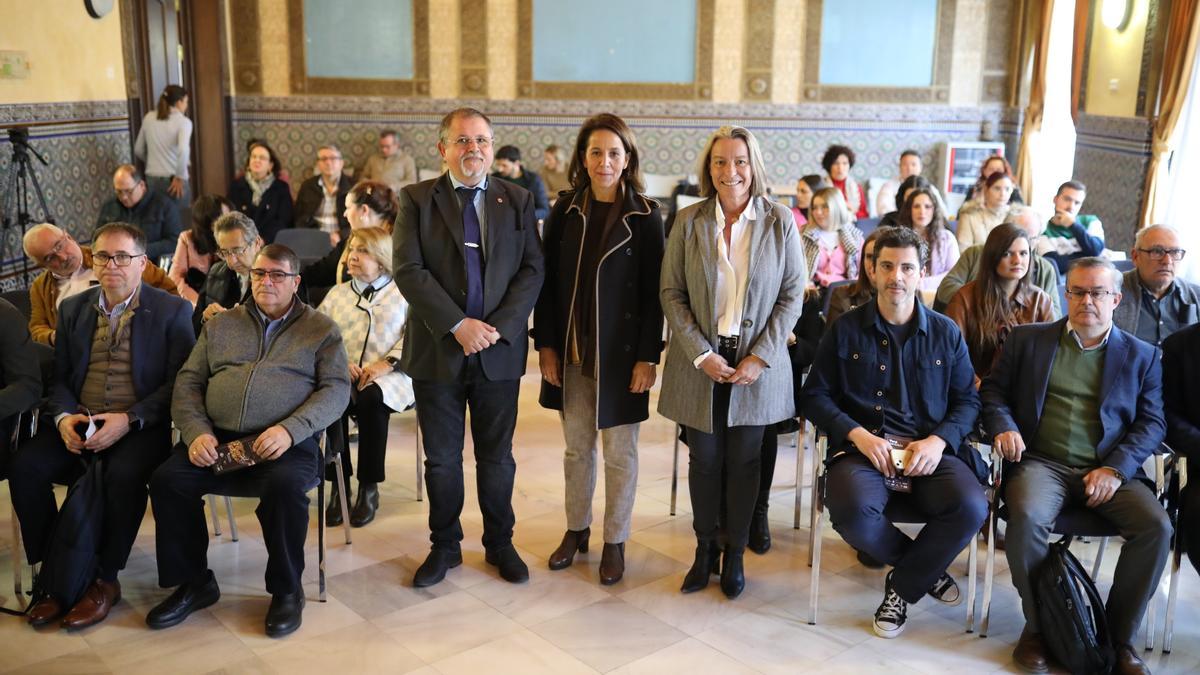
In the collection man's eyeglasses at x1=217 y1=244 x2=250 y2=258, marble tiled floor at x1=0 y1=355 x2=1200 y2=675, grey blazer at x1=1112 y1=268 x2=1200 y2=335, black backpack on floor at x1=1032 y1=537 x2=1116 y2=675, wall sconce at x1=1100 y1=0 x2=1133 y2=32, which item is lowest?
marble tiled floor at x1=0 y1=355 x2=1200 y2=675

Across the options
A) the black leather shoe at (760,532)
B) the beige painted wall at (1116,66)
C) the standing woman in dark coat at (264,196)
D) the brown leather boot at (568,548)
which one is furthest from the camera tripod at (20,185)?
the beige painted wall at (1116,66)

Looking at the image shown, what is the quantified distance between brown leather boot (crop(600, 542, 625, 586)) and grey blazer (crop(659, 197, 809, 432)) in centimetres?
55

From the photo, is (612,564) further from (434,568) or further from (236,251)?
(236,251)

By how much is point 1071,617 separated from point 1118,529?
0.30 m

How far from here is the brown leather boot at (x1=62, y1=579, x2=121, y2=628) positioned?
329 cm

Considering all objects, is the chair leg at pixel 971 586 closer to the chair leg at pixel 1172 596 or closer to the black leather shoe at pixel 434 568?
the chair leg at pixel 1172 596

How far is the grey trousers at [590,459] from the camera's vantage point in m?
3.56

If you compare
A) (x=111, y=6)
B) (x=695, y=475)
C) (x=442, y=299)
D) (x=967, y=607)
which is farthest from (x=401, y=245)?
(x=111, y=6)

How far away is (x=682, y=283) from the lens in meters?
3.43

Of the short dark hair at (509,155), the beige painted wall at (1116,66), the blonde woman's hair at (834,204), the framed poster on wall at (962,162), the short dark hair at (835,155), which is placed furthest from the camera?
the framed poster on wall at (962,162)

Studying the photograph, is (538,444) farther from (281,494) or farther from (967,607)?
(967,607)

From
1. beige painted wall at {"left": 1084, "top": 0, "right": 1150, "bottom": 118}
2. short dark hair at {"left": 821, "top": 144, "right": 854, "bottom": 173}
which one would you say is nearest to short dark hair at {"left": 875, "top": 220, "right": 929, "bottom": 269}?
short dark hair at {"left": 821, "top": 144, "right": 854, "bottom": 173}

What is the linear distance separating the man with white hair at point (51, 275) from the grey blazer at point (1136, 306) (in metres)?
3.67

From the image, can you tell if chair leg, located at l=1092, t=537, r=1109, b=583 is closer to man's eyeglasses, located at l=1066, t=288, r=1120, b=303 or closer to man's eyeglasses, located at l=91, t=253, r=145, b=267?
man's eyeglasses, located at l=1066, t=288, r=1120, b=303
